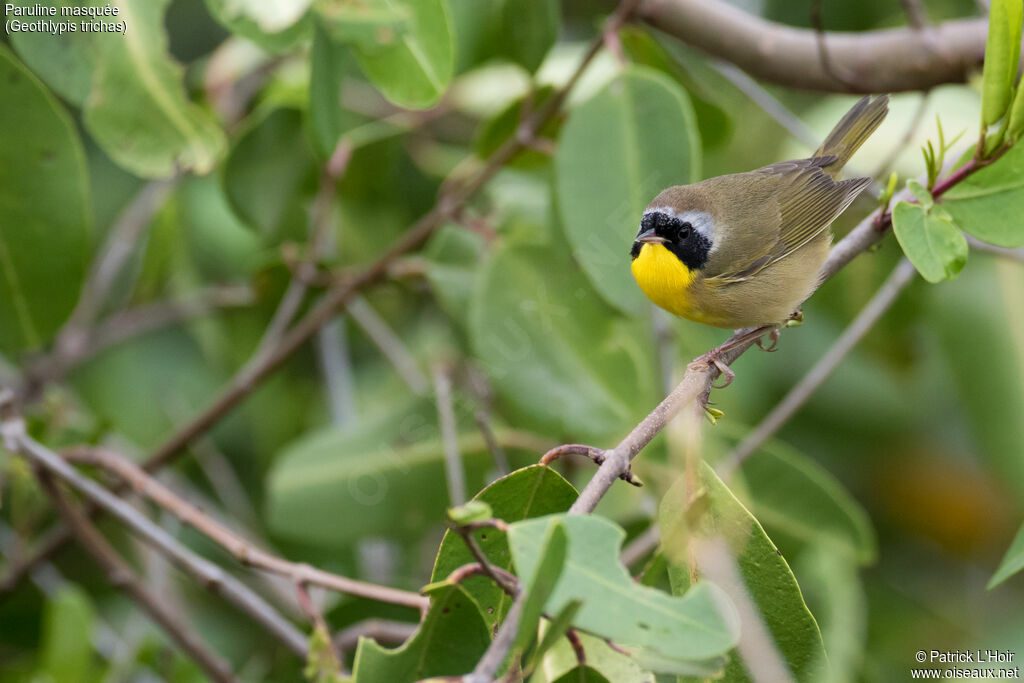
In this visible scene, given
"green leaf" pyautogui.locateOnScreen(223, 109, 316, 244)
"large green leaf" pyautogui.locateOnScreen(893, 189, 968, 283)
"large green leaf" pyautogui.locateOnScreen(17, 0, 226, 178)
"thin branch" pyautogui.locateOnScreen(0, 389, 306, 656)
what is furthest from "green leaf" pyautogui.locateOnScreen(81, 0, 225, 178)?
"large green leaf" pyautogui.locateOnScreen(893, 189, 968, 283)

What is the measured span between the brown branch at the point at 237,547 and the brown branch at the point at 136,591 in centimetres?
10

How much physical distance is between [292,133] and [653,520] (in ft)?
4.31

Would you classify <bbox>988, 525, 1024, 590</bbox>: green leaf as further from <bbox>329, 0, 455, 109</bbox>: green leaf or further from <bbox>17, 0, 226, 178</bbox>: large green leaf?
<bbox>17, 0, 226, 178</bbox>: large green leaf

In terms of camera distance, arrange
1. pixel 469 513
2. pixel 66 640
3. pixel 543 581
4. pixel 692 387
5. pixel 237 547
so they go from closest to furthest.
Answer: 1. pixel 543 581
2. pixel 469 513
3. pixel 692 387
4. pixel 237 547
5. pixel 66 640

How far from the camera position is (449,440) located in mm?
2086

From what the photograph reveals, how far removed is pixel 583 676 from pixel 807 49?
1.50m

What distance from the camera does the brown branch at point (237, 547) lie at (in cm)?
145

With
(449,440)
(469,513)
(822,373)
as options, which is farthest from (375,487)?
(469,513)

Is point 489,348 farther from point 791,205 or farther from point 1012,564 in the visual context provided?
point 1012,564

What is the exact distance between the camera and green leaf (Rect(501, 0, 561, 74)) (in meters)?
1.99

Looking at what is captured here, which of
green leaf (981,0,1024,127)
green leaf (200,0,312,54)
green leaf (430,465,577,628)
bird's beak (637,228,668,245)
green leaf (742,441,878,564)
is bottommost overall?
green leaf (742,441,878,564)

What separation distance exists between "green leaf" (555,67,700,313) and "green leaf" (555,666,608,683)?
792 mm

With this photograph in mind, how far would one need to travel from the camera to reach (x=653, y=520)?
6.15ft

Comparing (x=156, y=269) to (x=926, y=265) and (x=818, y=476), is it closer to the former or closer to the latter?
(x=818, y=476)
